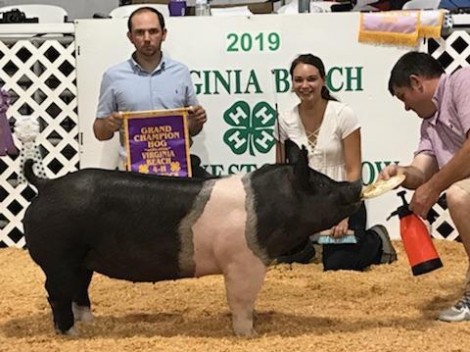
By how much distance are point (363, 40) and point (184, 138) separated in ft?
3.70

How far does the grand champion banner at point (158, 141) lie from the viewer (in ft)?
13.7

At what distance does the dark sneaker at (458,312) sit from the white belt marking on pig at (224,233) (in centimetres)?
74

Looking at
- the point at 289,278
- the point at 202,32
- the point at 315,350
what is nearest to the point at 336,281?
the point at 289,278

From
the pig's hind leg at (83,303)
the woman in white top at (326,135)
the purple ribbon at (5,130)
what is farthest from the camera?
the purple ribbon at (5,130)

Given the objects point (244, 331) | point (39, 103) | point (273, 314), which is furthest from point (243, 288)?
point (39, 103)

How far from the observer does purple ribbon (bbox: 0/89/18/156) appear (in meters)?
4.72

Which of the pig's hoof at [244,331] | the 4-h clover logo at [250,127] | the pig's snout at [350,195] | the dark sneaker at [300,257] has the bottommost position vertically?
the dark sneaker at [300,257]

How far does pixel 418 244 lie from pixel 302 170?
543 millimetres

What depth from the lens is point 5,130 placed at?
187 inches

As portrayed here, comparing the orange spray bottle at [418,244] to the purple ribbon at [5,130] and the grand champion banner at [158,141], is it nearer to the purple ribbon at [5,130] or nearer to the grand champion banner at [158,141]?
the grand champion banner at [158,141]

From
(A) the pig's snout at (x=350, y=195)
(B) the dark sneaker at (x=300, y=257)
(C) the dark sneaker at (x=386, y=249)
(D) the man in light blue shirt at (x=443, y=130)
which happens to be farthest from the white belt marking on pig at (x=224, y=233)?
(C) the dark sneaker at (x=386, y=249)

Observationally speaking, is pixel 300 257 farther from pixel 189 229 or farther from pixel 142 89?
pixel 189 229

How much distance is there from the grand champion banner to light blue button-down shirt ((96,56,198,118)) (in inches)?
6.7

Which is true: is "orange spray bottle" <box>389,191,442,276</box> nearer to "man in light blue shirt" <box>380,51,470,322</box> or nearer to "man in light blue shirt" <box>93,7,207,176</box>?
"man in light blue shirt" <box>380,51,470,322</box>
